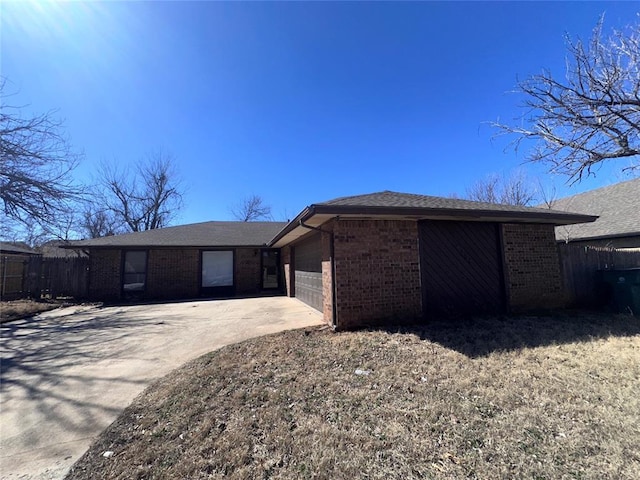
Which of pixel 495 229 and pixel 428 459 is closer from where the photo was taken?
pixel 428 459

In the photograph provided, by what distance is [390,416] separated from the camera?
295cm

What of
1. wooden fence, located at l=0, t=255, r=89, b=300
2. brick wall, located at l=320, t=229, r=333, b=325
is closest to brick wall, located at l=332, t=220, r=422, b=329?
→ brick wall, located at l=320, t=229, r=333, b=325

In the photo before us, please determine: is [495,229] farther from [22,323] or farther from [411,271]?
[22,323]

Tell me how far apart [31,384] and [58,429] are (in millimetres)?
1814

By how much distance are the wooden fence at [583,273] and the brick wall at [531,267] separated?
→ 38cm

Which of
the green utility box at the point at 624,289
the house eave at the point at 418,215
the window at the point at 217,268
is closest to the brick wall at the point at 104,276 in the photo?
the window at the point at 217,268

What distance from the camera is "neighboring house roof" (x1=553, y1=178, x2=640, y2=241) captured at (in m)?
11.6

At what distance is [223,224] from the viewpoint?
18219 millimetres

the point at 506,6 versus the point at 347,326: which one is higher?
the point at 506,6

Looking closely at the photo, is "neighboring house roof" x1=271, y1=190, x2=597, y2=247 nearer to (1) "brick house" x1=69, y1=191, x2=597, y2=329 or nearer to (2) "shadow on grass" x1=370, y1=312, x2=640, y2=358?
(1) "brick house" x1=69, y1=191, x2=597, y2=329

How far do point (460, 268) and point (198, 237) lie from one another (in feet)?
39.9

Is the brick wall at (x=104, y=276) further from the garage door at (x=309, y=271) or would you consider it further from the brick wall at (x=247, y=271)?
the garage door at (x=309, y=271)

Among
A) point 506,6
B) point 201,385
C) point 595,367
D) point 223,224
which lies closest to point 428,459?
point 201,385

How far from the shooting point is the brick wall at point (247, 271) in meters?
14.4
